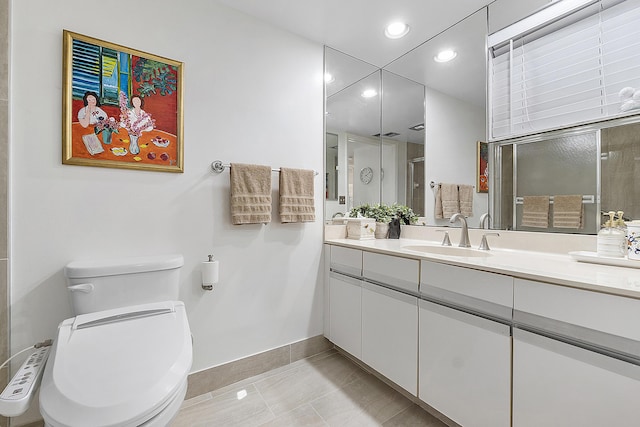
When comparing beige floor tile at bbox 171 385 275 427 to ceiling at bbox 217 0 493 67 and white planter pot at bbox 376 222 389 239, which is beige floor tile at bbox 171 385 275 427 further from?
ceiling at bbox 217 0 493 67

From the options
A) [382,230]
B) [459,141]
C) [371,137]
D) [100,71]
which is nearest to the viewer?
[100,71]

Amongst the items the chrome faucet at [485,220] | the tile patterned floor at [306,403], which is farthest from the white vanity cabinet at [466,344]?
the chrome faucet at [485,220]

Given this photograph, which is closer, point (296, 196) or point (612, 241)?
point (612, 241)

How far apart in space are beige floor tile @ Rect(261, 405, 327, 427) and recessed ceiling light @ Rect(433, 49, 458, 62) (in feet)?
7.86

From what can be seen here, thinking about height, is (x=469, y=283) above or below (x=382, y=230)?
below

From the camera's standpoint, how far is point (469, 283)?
3.98ft

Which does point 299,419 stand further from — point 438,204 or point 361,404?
point 438,204

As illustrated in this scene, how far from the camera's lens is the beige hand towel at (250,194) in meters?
1.69

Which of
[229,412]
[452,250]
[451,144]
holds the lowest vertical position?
[229,412]

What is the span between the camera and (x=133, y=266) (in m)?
1.32

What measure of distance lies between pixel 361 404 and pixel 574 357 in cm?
107

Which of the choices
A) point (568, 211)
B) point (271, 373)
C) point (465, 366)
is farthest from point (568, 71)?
point (271, 373)

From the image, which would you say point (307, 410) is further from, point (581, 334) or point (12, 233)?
point (12, 233)

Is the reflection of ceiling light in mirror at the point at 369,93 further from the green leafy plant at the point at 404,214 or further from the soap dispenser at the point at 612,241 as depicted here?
the soap dispenser at the point at 612,241
